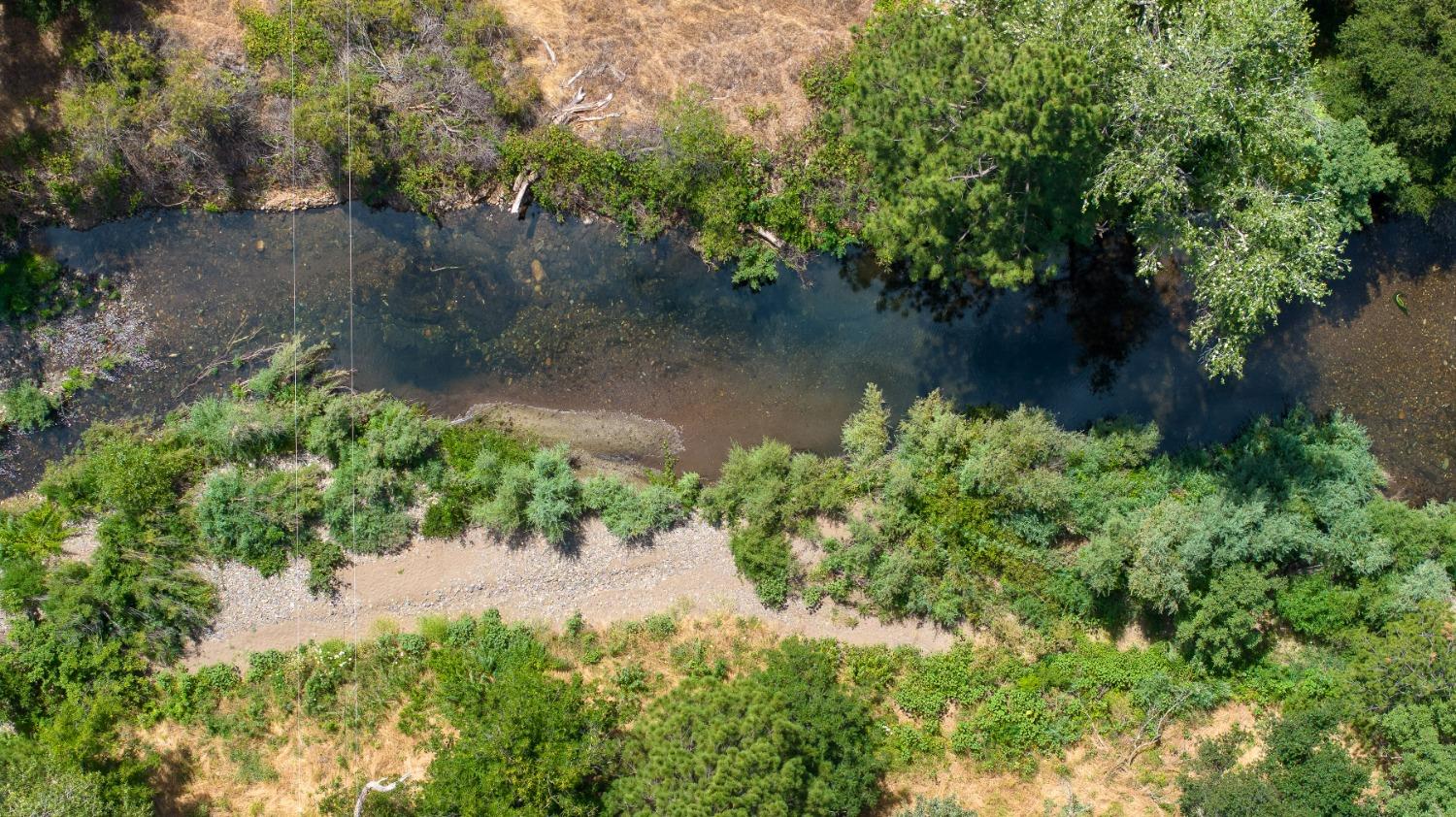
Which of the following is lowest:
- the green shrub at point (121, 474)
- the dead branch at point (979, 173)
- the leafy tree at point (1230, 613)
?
the green shrub at point (121, 474)

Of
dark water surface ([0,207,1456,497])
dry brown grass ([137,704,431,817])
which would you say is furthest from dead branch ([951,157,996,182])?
dry brown grass ([137,704,431,817])

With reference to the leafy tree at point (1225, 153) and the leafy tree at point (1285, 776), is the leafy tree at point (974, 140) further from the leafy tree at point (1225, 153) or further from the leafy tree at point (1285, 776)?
the leafy tree at point (1285, 776)

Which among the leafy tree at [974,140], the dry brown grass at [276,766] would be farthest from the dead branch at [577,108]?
the dry brown grass at [276,766]

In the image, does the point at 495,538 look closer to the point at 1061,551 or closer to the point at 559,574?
the point at 559,574

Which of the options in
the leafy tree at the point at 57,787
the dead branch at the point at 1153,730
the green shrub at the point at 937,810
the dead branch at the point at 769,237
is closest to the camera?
the leafy tree at the point at 57,787

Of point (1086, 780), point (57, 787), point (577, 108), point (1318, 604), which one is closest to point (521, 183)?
point (577, 108)
